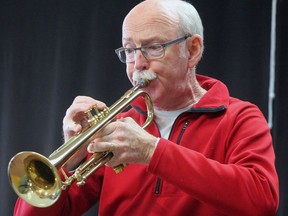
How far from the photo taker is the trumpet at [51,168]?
1232mm

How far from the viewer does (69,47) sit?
2561 millimetres

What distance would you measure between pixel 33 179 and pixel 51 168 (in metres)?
0.12

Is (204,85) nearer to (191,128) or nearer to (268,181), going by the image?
(191,128)

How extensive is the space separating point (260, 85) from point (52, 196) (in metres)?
1.45

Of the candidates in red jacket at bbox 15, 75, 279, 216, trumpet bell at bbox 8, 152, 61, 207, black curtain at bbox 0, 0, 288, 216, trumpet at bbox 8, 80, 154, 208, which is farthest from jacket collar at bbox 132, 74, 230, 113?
black curtain at bbox 0, 0, 288, 216

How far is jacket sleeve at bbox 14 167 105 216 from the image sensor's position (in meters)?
1.49

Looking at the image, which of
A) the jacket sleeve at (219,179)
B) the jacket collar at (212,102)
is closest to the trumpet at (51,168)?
the jacket sleeve at (219,179)

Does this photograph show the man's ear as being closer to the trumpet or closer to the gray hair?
the gray hair

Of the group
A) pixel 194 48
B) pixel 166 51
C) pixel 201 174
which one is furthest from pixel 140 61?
pixel 201 174

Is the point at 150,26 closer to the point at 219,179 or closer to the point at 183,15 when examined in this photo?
the point at 183,15

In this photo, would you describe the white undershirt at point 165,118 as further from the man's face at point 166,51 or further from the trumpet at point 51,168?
the trumpet at point 51,168

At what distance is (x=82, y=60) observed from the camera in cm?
255
